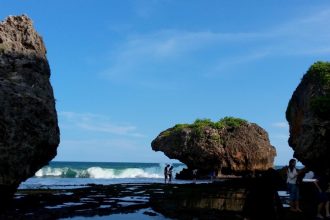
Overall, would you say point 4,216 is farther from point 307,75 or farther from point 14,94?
point 307,75

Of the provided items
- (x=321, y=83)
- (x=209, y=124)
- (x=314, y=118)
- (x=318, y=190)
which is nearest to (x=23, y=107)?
(x=318, y=190)

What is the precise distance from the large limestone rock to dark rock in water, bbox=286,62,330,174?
1948 cm

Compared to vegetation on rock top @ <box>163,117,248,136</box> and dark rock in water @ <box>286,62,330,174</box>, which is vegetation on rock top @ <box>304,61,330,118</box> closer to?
dark rock in water @ <box>286,62,330,174</box>

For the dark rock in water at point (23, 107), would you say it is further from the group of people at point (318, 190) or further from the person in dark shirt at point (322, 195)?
the person in dark shirt at point (322, 195)

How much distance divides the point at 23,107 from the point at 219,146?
45909 mm

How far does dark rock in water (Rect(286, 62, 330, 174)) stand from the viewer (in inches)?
1545

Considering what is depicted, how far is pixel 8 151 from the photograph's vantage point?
21562 mm

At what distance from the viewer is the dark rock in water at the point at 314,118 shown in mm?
39250

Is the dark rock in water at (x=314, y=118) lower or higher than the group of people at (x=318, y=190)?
higher

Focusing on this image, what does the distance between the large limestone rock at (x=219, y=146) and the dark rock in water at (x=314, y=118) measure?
19483mm

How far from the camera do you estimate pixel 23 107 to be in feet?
74.6

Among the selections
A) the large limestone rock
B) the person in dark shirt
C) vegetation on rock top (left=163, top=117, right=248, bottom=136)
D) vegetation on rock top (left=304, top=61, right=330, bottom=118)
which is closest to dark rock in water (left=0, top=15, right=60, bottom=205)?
the person in dark shirt

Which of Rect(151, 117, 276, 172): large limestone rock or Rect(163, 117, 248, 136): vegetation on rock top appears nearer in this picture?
Rect(151, 117, 276, 172): large limestone rock

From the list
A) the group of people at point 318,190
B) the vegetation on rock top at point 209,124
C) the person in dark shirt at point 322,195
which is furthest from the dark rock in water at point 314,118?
the vegetation on rock top at point 209,124
